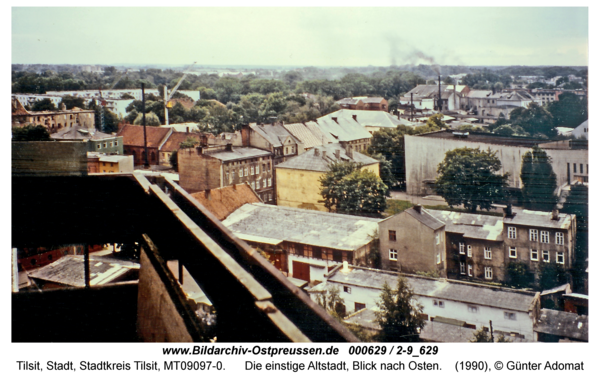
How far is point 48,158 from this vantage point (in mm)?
4348

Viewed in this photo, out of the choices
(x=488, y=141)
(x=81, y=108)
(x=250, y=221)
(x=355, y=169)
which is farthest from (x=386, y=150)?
(x=81, y=108)

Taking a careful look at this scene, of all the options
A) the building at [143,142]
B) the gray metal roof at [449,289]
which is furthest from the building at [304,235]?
the building at [143,142]

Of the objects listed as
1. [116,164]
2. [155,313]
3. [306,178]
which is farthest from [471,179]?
[116,164]

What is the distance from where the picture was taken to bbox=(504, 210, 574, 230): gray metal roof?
151 inches

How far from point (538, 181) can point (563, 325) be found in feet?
3.46

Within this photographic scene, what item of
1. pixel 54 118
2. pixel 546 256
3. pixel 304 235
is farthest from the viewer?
pixel 54 118

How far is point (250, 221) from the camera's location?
4.38 metres

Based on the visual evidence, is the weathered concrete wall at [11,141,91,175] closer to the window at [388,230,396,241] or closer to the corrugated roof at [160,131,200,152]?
the corrugated roof at [160,131,200,152]

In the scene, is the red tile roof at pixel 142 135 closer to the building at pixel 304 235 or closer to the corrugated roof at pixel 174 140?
the corrugated roof at pixel 174 140

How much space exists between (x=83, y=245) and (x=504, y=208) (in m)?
3.32

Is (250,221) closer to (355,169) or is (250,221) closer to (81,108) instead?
(355,169)

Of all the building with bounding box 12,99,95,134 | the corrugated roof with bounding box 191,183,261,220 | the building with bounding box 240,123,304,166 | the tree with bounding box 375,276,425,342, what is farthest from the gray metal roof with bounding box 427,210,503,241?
the building with bounding box 12,99,95,134

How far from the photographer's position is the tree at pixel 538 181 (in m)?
3.97

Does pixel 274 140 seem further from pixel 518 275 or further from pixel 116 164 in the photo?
pixel 518 275
